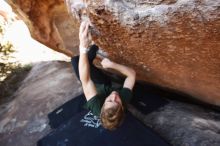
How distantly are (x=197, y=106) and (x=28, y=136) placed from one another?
2.23m

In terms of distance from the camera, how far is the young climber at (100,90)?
11.4 ft

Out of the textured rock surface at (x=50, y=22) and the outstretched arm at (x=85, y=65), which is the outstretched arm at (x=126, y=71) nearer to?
the outstretched arm at (x=85, y=65)

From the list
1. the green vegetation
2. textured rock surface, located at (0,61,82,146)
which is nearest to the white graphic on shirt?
textured rock surface, located at (0,61,82,146)

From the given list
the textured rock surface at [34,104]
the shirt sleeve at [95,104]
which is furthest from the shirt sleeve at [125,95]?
the textured rock surface at [34,104]

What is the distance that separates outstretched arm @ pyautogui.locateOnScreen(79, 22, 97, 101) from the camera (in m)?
3.90

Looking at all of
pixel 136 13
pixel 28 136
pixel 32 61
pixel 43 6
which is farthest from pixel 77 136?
pixel 32 61

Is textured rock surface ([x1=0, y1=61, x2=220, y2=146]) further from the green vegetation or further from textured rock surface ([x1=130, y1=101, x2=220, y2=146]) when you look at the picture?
the green vegetation

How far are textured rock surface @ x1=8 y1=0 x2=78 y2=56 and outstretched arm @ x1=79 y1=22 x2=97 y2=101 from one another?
2258mm

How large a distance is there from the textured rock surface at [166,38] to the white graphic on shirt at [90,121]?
74 centimetres

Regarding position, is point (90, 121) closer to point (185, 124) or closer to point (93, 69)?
point (93, 69)

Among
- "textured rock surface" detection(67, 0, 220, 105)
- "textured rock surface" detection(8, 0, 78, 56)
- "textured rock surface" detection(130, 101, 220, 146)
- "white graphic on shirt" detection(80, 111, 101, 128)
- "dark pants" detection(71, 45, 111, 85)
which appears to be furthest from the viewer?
"textured rock surface" detection(8, 0, 78, 56)

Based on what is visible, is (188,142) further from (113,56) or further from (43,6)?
(43,6)

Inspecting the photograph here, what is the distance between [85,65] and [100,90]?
31cm

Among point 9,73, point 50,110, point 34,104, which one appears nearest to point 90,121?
point 50,110
